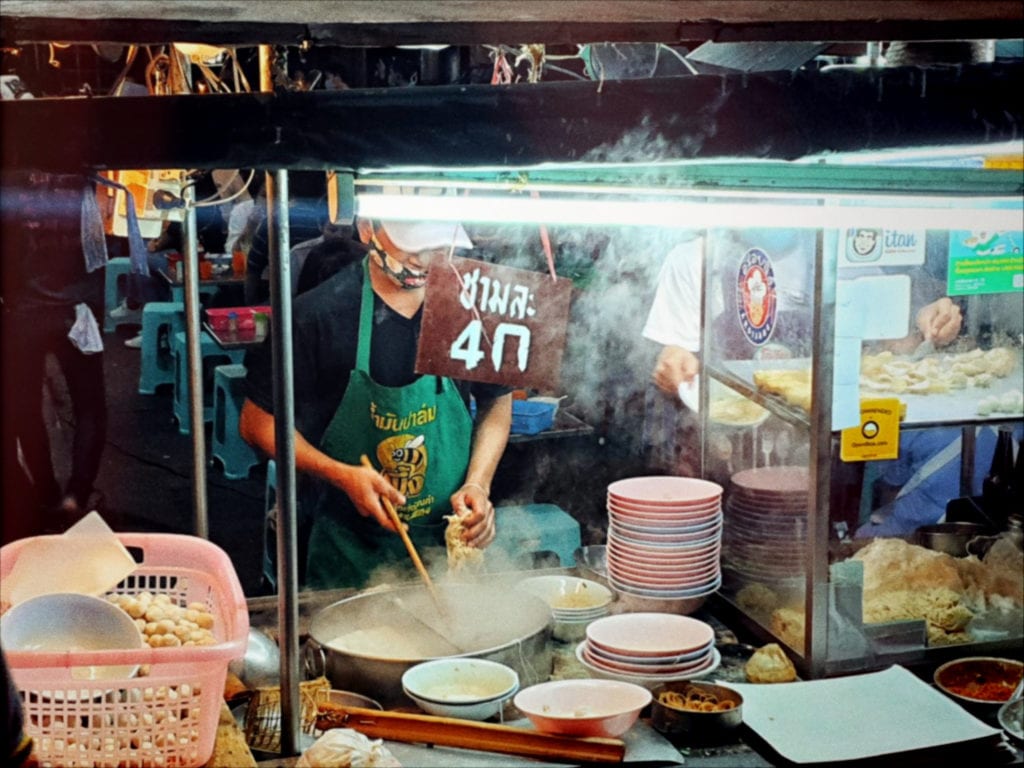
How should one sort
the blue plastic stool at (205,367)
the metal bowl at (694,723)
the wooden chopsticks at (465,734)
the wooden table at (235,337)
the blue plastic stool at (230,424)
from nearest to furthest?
the wooden chopsticks at (465,734)
the metal bowl at (694,723)
the wooden table at (235,337)
the blue plastic stool at (230,424)
the blue plastic stool at (205,367)

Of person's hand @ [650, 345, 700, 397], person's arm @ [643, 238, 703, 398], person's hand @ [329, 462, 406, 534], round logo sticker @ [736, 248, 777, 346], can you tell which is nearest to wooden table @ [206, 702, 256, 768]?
person's hand @ [329, 462, 406, 534]

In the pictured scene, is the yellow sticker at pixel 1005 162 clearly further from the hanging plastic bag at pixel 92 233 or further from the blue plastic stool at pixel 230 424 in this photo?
the blue plastic stool at pixel 230 424

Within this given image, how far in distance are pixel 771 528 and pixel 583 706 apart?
1065mm

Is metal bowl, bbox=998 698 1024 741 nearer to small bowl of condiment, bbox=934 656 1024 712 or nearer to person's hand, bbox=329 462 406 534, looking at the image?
small bowl of condiment, bbox=934 656 1024 712

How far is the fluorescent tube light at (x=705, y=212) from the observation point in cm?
235

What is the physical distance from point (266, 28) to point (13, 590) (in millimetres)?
1249

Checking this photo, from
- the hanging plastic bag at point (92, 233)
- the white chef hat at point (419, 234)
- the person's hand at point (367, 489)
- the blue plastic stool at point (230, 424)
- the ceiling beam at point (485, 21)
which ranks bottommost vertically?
the blue plastic stool at point (230, 424)

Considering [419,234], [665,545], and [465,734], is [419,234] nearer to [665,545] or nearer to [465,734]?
[665,545]

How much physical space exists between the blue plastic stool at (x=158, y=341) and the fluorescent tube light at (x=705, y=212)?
310 inches

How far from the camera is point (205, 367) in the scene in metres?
9.41

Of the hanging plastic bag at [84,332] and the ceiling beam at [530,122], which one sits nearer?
the ceiling beam at [530,122]

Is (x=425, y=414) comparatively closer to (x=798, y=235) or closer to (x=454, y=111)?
(x=798, y=235)

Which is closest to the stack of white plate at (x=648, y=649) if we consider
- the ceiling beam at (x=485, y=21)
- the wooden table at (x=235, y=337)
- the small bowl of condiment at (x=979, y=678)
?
the small bowl of condiment at (x=979, y=678)

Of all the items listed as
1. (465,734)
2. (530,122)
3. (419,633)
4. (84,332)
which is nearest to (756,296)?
(419,633)
